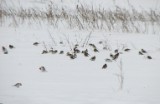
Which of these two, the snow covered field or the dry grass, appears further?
the dry grass

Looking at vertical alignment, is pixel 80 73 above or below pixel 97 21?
above

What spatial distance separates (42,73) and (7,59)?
0.66m

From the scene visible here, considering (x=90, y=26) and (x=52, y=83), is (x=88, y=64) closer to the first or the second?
(x=52, y=83)

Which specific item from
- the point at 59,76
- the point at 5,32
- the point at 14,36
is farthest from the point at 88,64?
the point at 5,32

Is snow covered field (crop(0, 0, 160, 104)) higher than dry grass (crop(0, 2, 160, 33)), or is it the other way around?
snow covered field (crop(0, 0, 160, 104))

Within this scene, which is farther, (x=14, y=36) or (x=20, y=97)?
(x=14, y=36)

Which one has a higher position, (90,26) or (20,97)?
(20,97)

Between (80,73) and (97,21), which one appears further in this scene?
(97,21)

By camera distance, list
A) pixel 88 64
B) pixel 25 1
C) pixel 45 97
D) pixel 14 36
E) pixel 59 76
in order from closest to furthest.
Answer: pixel 45 97
pixel 59 76
pixel 88 64
pixel 14 36
pixel 25 1

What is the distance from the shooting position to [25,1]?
1018 cm

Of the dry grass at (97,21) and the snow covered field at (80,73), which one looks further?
the dry grass at (97,21)

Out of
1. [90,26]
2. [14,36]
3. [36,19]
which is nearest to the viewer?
[14,36]

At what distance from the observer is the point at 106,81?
8.13ft

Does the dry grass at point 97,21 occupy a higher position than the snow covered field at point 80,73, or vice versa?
the snow covered field at point 80,73
